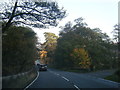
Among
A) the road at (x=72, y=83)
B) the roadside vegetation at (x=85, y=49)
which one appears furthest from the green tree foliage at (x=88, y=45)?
the road at (x=72, y=83)

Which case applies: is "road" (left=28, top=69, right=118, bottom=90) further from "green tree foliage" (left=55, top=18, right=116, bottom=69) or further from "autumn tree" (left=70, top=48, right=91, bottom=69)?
"green tree foliage" (left=55, top=18, right=116, bottom=69)

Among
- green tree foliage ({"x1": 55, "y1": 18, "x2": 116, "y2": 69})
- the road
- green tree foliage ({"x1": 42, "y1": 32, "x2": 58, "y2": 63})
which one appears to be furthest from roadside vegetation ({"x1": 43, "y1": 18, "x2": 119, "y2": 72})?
the road

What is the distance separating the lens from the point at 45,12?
14414 millimetres

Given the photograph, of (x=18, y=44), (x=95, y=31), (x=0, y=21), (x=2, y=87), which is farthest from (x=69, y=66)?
(x=2, y=87)

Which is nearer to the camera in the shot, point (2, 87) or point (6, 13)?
point (2, 87)

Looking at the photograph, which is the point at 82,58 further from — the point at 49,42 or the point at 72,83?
the point at 49,42

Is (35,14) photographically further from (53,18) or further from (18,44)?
(18,44)

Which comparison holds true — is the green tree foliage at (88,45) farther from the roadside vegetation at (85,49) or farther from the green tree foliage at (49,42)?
the green tree foliage at (49,42)

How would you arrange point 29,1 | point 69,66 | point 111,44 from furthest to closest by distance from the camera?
1. point 69,66
2. point 111,44
3. point 29,1

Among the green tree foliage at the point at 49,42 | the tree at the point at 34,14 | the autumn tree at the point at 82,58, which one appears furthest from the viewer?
the green tree foliage at the point at 49,42

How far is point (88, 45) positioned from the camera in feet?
173

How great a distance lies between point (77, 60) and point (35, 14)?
3476 cm

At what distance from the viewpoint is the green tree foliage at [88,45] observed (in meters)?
52.4

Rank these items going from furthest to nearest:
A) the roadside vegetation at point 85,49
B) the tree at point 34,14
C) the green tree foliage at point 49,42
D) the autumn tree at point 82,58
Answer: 1. the green tree foliage at point 49,42
2. the roadside vegetation at point 85,49
3. the autumn tree at point 82,58
4. the tree at point 34,14
